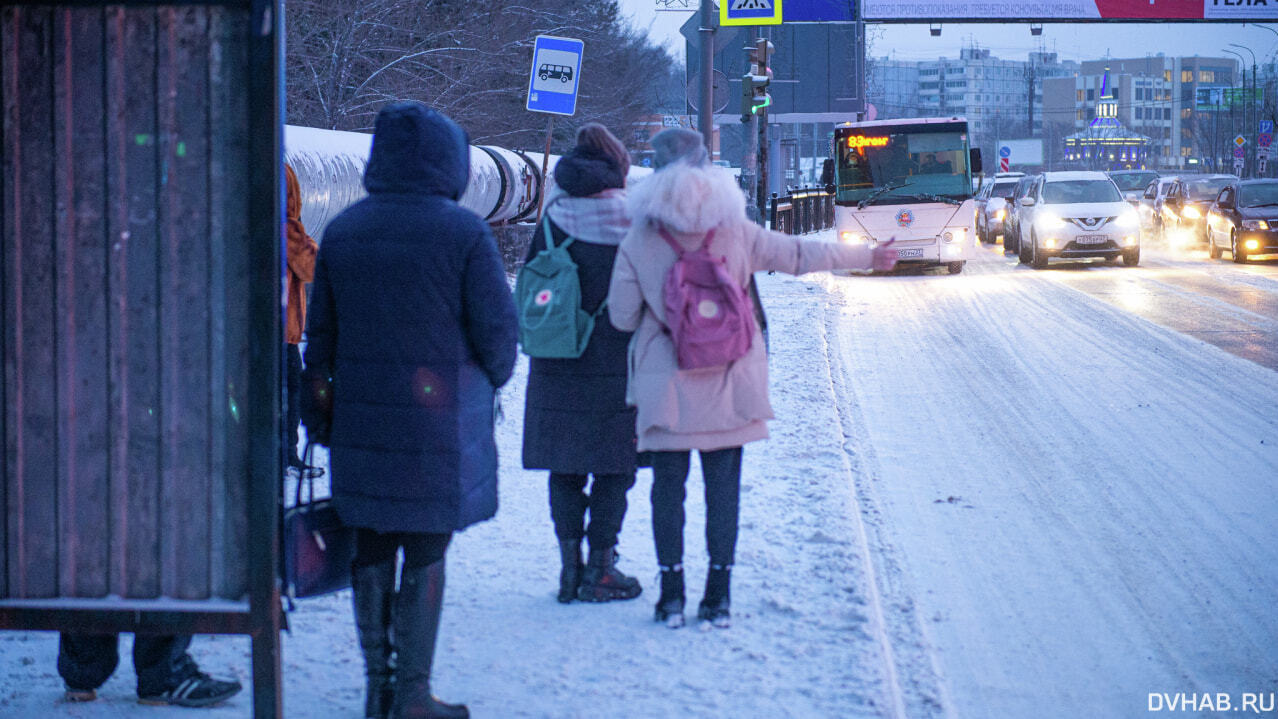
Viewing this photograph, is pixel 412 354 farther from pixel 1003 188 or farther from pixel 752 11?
pixel 1003 188

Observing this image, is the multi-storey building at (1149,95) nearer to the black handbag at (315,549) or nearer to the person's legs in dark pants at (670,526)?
the person's legs in dark pants at (670,526)

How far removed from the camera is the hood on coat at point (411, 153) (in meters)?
3.69

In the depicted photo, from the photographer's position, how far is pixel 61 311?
321cm

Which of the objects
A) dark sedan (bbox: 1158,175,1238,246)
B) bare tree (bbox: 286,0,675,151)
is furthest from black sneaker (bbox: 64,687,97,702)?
dark sedan (bbox: 1158,175,1238,246)

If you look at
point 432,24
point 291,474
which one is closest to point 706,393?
point 291,474

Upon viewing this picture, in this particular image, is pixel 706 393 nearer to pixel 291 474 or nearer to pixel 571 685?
pixel 571 685

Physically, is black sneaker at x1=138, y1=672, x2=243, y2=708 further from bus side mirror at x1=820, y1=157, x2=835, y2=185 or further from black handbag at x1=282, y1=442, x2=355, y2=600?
bus side mirror at x1=820, y1=157, x2=835, y2=185

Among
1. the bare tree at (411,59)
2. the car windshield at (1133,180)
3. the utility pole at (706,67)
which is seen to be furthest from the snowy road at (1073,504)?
the car windshield at (1133,180)

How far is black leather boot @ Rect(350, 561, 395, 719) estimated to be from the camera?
3.87 m

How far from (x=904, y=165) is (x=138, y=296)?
21.9 metres

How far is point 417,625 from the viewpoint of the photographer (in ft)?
12.4

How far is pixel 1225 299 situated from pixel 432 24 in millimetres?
13219

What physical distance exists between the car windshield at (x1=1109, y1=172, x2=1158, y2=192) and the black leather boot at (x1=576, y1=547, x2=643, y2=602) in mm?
49095

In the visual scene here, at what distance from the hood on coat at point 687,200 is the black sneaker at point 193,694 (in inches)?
79.2
